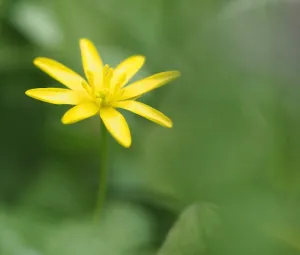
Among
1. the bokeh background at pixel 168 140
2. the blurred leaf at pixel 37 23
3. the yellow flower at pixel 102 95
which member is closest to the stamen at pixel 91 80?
the yellow flower at pixel 102 95

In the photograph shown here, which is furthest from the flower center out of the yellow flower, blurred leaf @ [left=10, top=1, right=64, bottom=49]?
blurred leaf @ [left=10, top=1, right=64, bottom=49]

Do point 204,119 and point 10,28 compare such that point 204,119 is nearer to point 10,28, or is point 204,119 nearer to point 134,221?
point 134,221

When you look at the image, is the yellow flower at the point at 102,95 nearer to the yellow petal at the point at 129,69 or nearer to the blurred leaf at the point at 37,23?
the yellow petal at the point at 129,69

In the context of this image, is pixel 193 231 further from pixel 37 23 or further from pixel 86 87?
pixel 37 23

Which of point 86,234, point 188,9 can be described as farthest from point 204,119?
point 188,9

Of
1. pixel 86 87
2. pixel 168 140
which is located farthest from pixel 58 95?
pixel 168 140

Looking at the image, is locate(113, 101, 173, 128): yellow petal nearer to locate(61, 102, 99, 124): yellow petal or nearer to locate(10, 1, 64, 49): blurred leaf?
locate(61, 102, 99, 124): yellow petal
